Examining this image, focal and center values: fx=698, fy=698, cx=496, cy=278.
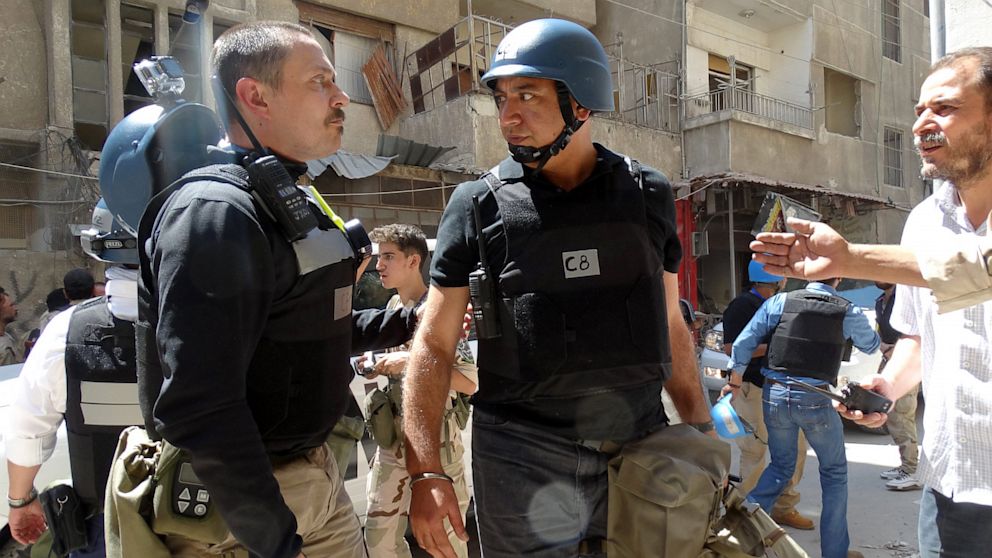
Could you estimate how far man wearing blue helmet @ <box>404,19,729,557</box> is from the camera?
76.7 inches

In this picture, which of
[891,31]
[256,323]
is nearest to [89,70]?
[256,323]

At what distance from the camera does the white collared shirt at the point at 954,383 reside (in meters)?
2.07

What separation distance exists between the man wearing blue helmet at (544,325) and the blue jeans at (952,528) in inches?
36.7

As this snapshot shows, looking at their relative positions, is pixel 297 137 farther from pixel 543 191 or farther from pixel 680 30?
pixel 680 30

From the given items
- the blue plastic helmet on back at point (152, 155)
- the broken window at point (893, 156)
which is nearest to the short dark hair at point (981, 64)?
the blue plastic helmet on back at point (152, 155)

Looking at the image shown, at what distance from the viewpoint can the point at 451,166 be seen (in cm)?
1192

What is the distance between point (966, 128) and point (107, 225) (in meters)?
2.75

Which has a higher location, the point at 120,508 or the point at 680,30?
the point at 680,30


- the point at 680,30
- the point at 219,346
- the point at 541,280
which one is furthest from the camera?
the point at 680,30

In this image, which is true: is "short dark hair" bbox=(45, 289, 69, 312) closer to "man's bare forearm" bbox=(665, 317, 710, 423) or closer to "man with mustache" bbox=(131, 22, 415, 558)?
"man with mustache" bbox=(131, 22, 415, 558)

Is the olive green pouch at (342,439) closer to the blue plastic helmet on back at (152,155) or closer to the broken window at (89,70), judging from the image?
the blue plastic helmet on back at (152,155)

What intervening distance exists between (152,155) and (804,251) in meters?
1.92

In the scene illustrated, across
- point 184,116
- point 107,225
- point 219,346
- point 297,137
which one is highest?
point 184,116

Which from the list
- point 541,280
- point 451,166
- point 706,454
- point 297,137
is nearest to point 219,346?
point 297,137
